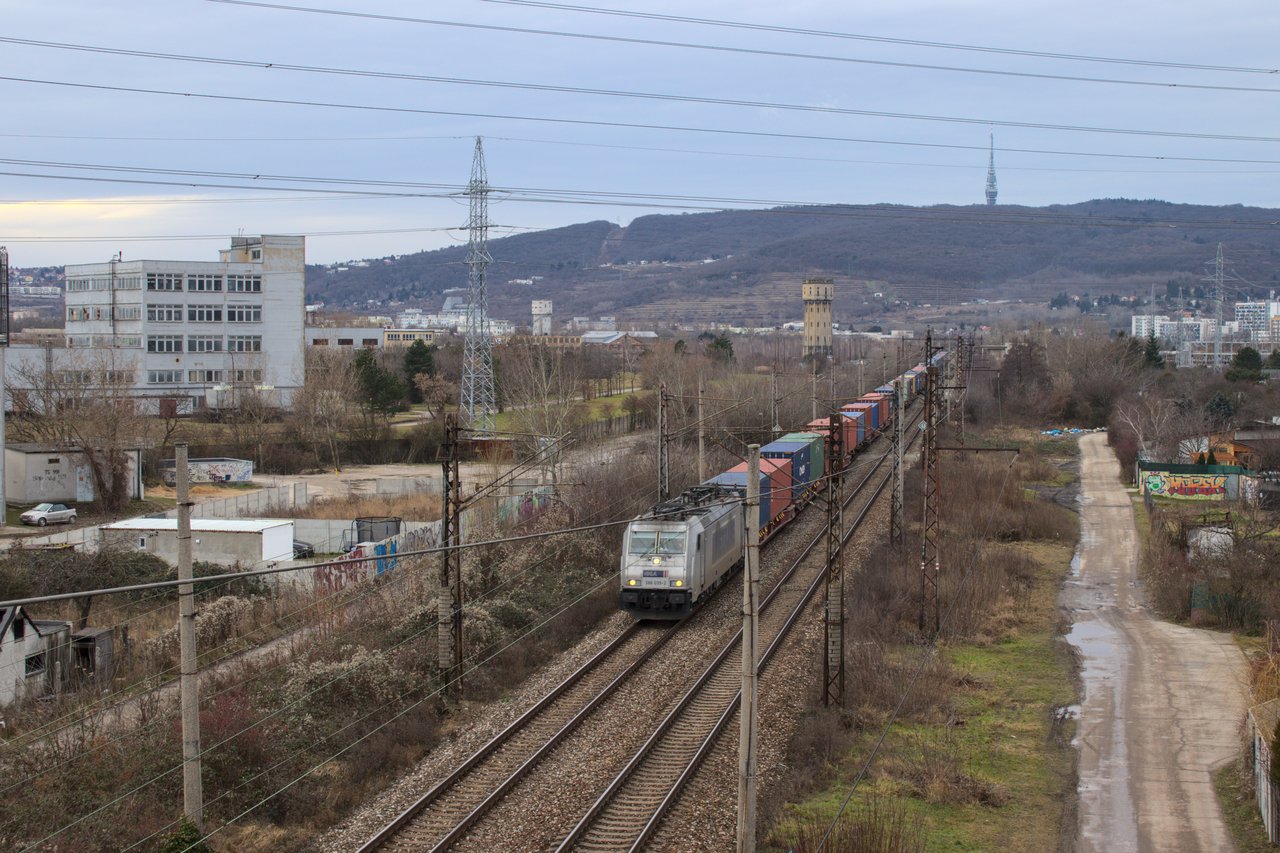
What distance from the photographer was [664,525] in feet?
79.6

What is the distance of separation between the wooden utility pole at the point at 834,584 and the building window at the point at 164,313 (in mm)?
63442

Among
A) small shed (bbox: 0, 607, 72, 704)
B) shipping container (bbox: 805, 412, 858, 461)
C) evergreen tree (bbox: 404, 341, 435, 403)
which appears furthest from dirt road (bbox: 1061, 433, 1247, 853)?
evergreen tree (bbox: 404, 341, 435, 403)

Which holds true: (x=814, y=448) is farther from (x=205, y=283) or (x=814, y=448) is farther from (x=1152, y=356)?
(x=1152, y=356)

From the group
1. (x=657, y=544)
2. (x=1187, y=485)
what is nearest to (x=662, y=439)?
(x=657, y=544)

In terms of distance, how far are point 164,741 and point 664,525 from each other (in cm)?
1102

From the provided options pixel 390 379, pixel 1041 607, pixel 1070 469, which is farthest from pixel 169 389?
pixel 1041 607

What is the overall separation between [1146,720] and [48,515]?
4052 cm

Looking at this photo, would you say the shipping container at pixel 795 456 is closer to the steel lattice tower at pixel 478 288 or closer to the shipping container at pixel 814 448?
the shipping container at pixel 814 448

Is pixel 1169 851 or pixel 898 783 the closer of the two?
pixel 1169 851

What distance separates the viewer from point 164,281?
72375 millimetres

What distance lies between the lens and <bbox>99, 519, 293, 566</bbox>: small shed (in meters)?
35.4

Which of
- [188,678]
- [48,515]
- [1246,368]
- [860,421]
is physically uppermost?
[1246,368]

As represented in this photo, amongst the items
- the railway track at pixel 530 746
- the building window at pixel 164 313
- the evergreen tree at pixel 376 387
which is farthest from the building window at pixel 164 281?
the railway track at pixel 530 746

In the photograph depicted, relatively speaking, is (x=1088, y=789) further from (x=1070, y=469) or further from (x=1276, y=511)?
(x=1070, y=469)
